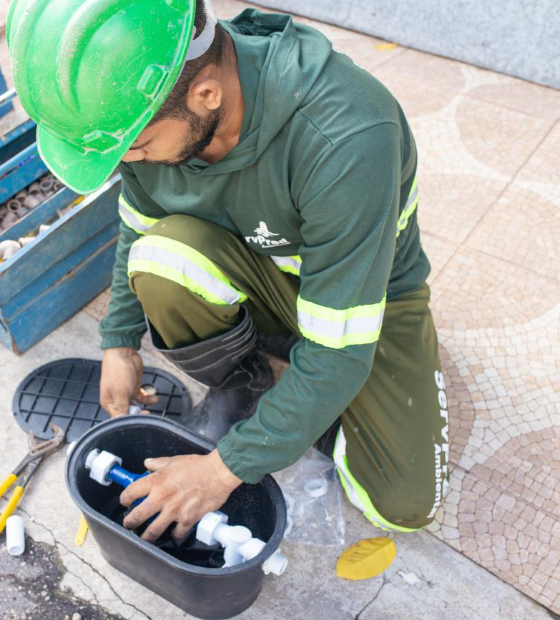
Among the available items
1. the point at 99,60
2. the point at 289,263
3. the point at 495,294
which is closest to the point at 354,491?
the point at 289,263

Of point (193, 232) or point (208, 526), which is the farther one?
point (193, 232)

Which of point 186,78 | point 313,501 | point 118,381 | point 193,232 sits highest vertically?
point 186,78

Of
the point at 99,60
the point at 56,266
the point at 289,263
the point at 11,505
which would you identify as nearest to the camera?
the point at 99,60

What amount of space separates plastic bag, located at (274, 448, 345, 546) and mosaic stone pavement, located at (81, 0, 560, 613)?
31cm

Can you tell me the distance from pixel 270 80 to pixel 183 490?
1.00 meters

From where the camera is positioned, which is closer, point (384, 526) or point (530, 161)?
point (384, 526)

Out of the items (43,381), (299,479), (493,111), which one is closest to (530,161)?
(493,111)

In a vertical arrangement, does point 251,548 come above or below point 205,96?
below

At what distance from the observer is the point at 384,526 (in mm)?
2049

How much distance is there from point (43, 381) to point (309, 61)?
1.47m

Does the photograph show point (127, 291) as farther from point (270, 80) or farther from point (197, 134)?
point (270, 80)

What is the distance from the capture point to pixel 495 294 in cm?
275

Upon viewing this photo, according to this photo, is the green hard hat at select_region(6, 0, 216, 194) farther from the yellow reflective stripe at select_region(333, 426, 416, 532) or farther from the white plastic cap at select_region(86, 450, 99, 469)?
the yellow reflective stripe at select_region(333, 426, 416, 532)

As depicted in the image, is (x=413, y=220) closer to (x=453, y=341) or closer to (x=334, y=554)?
(x=453, y=341)
